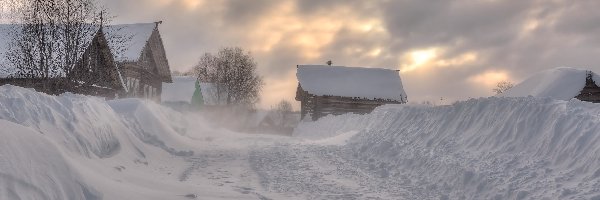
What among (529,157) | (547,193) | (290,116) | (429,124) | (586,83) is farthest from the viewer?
(290,116)

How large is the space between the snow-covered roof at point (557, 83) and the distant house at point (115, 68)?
21.0m

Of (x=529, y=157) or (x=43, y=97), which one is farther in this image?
(x=43, y=97)

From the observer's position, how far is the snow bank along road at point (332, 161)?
5.23 m

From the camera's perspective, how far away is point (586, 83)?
958 inches

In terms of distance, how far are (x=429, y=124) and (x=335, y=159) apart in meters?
2.17

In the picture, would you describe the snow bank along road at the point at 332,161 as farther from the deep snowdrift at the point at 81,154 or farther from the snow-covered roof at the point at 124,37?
the snow-covered roof at the point at 124,37

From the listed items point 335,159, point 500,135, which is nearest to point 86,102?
point 335,159

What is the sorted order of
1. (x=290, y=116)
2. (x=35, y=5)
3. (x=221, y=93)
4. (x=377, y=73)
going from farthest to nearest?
(x=290, y=116)
(x=221, y=93)
(x=377, y=73)
(x=35, y=5)

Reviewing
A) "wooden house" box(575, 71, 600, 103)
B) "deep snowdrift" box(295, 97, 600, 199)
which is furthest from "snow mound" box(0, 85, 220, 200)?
"wooden house" box(575, 71, 600, 103)

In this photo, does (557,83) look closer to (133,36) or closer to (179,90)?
(133,36)

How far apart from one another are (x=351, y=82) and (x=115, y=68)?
20075 mm

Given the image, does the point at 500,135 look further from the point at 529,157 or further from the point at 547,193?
the point at 547,193

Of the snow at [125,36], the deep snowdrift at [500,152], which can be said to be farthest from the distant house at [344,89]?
the deep snowdrift at [500,152]

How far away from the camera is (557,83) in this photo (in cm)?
2325
